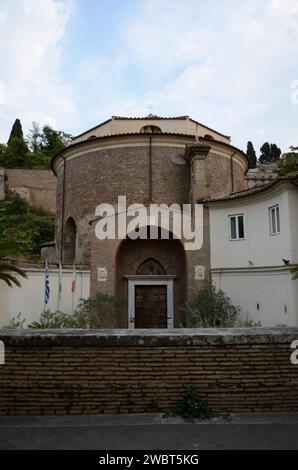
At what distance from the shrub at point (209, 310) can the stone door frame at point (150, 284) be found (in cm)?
161

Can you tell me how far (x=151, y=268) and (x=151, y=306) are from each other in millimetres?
1847

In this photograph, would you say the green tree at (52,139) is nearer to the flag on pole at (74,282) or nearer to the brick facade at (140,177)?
the brick facade at (140,177)

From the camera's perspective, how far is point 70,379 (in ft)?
17.5

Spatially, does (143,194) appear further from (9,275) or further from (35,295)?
(9,275)

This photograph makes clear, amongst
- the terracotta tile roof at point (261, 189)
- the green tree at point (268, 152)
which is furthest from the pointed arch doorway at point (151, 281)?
the green tree at point (268, 152)

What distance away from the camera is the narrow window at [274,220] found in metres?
15.0

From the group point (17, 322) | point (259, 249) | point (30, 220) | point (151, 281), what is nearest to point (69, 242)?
point (151, 281)

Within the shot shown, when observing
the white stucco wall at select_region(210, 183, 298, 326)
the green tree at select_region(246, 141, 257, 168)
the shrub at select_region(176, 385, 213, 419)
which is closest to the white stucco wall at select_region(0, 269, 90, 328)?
the white stucco wall at select_region(210, 183, 298, 326)

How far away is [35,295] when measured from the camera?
16500mm

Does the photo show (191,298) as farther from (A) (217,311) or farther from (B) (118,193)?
(B) (118,193)

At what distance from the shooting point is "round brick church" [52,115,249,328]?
56.3 ft

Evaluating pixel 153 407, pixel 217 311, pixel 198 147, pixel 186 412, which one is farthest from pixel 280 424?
pixel 198 147

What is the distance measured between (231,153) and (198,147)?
4312 millimetres

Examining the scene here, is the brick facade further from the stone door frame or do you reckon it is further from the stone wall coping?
the stone wall coping
